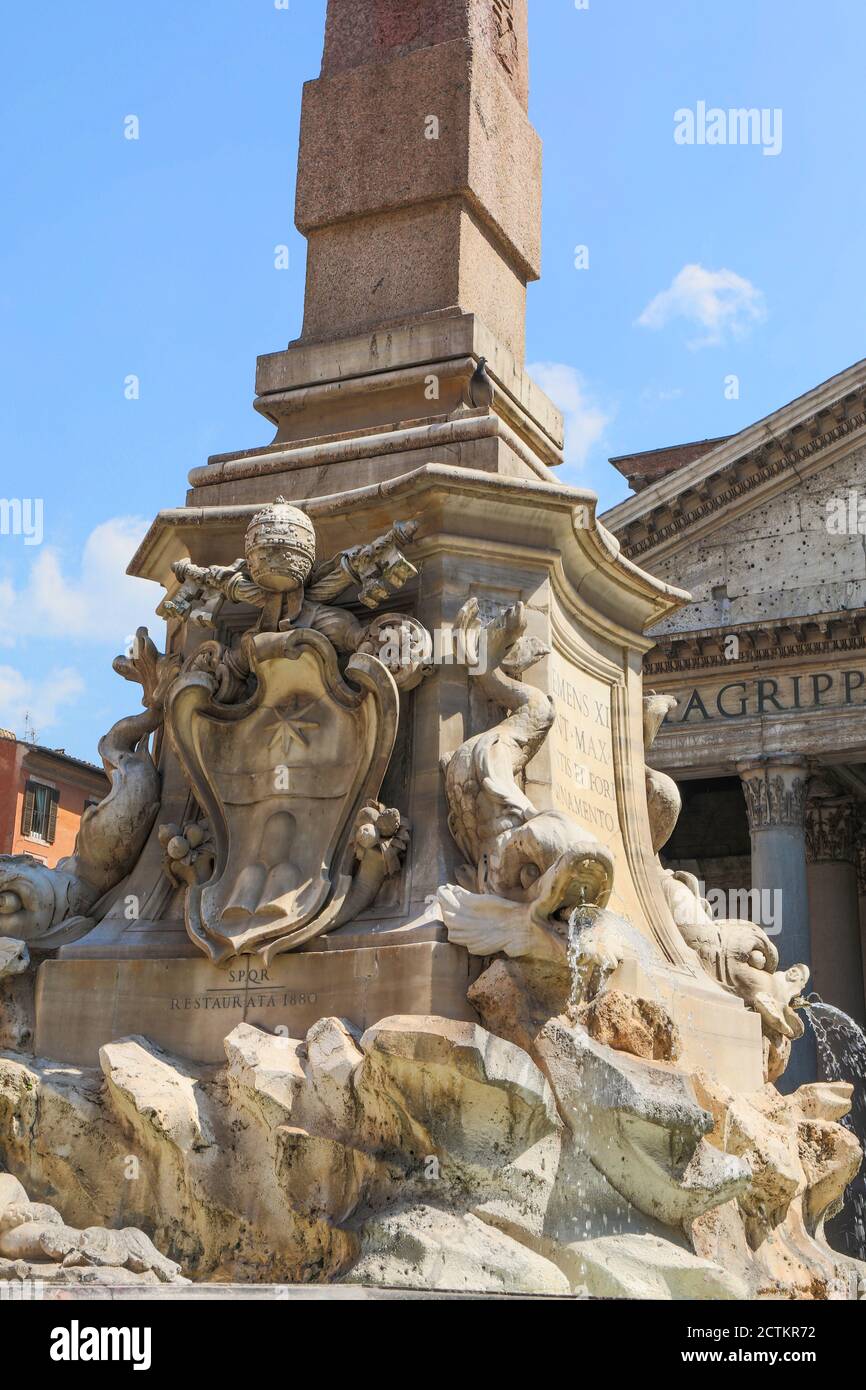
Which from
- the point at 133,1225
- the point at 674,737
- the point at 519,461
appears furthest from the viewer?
the point at 674,737

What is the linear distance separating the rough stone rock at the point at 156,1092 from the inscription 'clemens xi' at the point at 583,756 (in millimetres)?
1902

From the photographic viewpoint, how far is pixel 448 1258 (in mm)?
5371

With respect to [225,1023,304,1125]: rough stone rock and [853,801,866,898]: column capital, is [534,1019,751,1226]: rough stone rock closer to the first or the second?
[225,1023,304,1125]: rough stone rock

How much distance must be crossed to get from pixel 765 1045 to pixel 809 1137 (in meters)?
0.66

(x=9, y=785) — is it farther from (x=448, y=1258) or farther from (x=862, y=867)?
(x=448, y=1258)

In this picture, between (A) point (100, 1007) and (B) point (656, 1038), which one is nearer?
(B) point (656, 1038)

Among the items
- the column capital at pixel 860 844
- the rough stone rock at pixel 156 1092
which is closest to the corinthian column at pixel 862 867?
the column capital at pixel 860 844

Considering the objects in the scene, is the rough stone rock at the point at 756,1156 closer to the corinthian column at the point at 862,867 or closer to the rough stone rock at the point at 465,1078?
the rough stone rock at the point at 465,1078

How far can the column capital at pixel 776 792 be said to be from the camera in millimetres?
26422

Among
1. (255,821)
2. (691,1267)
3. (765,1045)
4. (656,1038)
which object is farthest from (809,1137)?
(255,821)

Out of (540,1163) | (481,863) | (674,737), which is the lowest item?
(540,1163)

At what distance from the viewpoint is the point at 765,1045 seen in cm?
791

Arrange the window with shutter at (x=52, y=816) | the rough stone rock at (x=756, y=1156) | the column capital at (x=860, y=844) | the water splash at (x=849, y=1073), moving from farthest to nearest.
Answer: the window with shutter at (x=52, y=816), the column capital at (x=860, y=844), the water splash at (x=849, y=1073), the rough stone rock at (x=756, y=1156)
